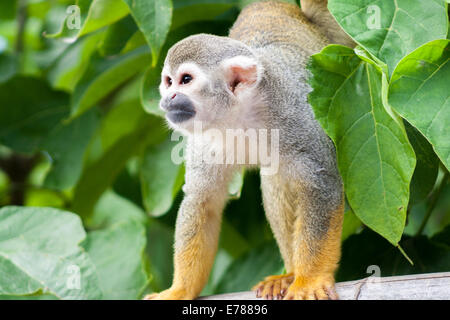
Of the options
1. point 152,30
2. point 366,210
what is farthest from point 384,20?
point 152,30

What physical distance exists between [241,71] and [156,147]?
38.9 inches

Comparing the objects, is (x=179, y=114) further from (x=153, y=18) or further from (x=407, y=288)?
(x=407, y=288)

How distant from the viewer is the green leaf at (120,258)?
10.1 ft

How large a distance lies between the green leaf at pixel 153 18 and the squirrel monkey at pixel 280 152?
0.25ft

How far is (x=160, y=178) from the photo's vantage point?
10.3 ft

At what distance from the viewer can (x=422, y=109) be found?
6.70 ft

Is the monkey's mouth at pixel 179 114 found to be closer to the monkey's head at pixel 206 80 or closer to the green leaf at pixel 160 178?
the monkey's head at pixel 206 80

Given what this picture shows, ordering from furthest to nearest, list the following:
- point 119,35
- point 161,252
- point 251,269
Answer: point 161,252 → point 251,269 → point 119,35

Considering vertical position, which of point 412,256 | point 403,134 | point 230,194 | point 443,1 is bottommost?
point 412,256

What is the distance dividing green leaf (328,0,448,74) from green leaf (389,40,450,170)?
0.06 m

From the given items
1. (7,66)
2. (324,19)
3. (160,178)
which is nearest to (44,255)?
(160,178)

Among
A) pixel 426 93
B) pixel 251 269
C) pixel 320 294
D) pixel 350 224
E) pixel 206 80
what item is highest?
pixel 426 93
